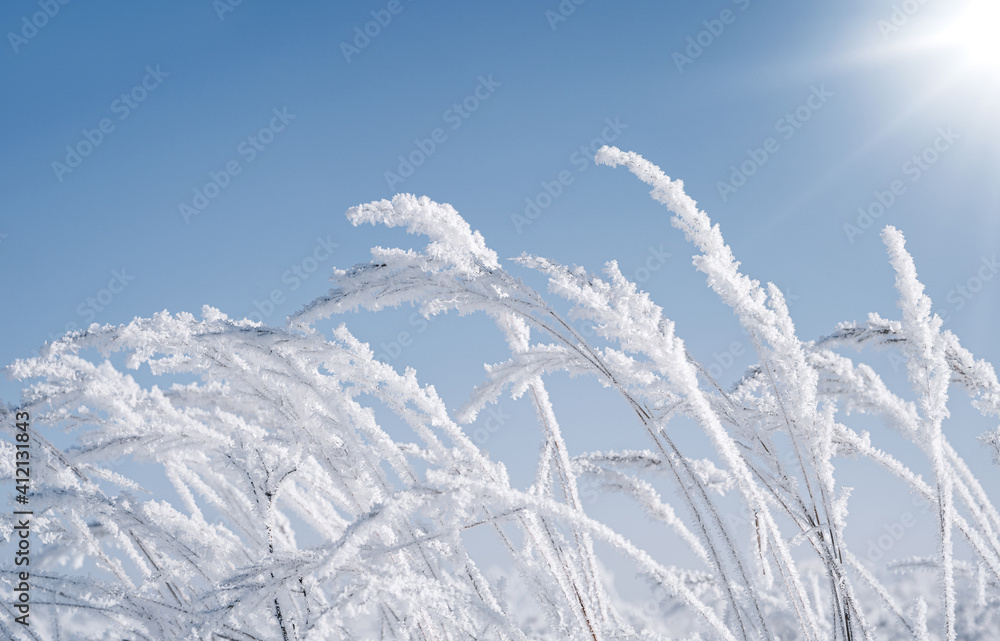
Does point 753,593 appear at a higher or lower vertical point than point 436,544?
lower

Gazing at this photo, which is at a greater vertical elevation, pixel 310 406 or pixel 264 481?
pixel 310 406

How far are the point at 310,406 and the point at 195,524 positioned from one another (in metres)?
0.74

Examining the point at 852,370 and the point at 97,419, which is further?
the point at 97,419

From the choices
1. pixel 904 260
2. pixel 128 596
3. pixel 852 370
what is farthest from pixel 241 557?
pixel 904 260

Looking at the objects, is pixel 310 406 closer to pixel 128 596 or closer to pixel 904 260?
pixel 128 596

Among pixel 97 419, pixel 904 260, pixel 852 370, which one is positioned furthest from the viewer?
pixel 97 419

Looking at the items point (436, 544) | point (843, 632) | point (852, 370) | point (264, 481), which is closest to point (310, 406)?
point (264, 481)

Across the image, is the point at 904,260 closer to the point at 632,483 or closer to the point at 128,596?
the point at 632,483

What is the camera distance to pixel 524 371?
1523 mm

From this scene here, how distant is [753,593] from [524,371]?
0.70m

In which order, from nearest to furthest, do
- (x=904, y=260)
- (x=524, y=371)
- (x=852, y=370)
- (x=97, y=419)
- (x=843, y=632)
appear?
1. (x=843, y=632)
2. (x=524, y=371)
3. (x=904, y=260)
4. (x=852, y=370)
5. (x=97, y=419)

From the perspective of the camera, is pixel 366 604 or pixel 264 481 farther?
pixel 264 481

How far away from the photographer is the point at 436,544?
1.54 meters

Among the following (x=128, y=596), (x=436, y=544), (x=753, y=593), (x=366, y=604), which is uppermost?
(x=128, y=596)
